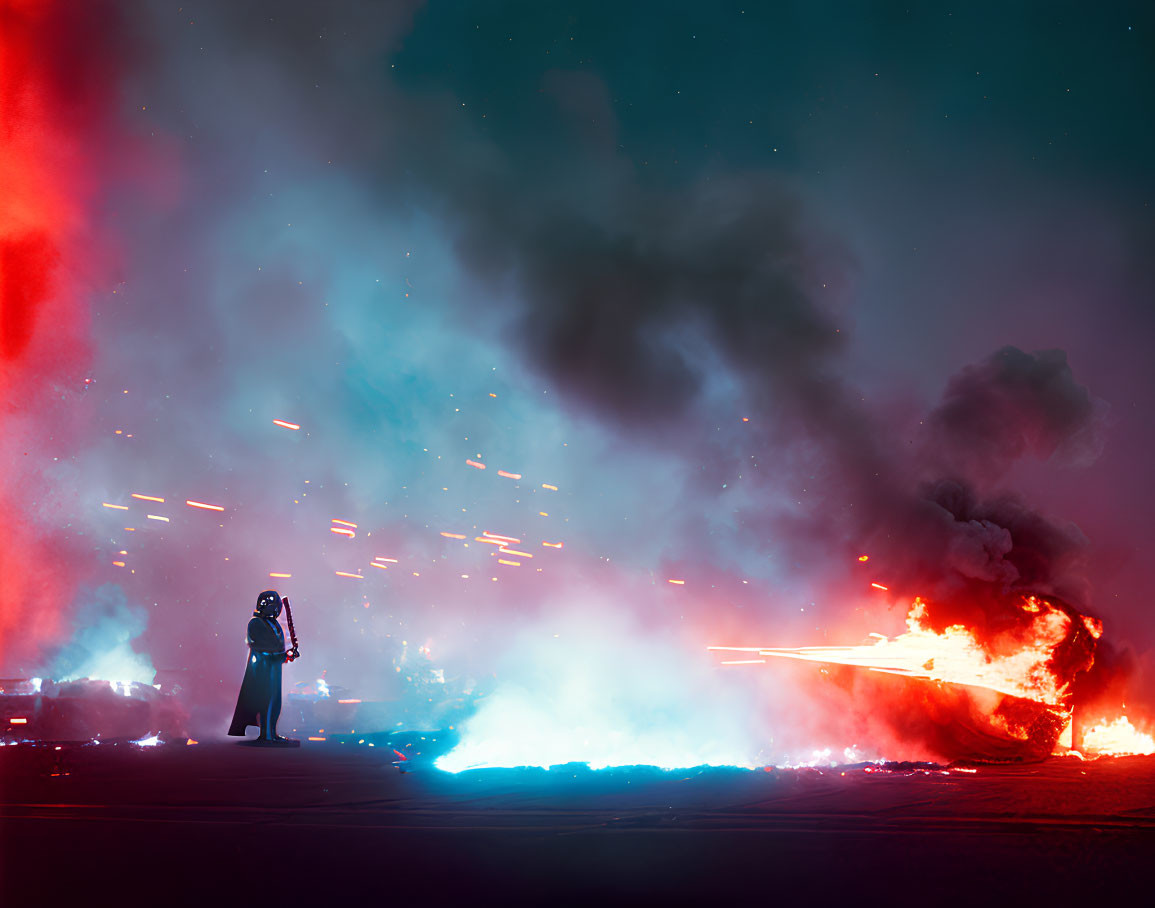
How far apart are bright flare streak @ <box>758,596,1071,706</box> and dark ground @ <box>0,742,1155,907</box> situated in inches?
193

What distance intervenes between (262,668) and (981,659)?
1806cm

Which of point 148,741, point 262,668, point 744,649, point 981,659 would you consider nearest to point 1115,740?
point 981,659

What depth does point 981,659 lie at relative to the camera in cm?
1881

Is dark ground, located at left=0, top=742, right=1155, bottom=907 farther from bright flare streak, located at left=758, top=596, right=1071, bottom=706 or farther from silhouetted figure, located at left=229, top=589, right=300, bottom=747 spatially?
bright flare streak, located at left=758, top=596, right=1071, bottom=706

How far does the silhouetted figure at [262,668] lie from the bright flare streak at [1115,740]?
2131 cm

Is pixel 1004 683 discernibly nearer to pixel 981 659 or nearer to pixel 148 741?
pixel 981 659

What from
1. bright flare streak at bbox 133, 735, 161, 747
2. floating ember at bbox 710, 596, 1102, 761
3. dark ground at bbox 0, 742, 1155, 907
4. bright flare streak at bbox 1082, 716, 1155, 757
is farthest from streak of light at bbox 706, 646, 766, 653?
bright flare streak at bbox 133, 735, 161, 747

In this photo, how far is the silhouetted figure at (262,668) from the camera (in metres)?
15.2

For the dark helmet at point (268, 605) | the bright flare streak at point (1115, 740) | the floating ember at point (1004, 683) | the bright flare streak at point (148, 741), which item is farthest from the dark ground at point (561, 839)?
the bright flare streak at point (148, 741)

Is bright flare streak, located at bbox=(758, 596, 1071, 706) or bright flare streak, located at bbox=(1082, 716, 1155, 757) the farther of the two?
bright flare streak, located at bbox=(1082, 716, 1155, 757)

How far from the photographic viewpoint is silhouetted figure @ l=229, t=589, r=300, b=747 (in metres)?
15.2

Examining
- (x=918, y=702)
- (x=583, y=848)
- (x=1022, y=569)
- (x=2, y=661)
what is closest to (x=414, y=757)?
(x=583, y=848)

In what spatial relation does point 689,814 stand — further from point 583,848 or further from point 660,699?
point 660,699

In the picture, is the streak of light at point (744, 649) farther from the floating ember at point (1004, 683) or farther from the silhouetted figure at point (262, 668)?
the silhouetted figure at point (262, 668)
